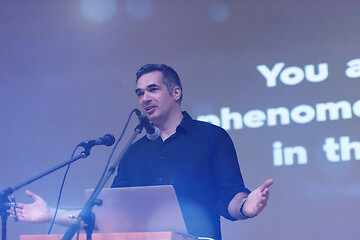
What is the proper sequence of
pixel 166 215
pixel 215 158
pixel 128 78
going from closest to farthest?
pixel 166 215, pixel 215 158, pixel 128 78

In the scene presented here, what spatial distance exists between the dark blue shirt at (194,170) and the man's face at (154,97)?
118mm

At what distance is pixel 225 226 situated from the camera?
13.0 ft

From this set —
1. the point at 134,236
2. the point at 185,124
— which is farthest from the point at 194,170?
the point at 134,236

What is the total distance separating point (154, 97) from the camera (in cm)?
267

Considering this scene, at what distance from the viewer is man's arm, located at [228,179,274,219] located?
1.92 meters

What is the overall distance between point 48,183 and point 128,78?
1.19 metres

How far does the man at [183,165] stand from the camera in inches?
91.4

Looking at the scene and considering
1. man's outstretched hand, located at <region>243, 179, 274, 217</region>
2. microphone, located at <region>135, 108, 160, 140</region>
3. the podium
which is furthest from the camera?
microphone, located at <region>135, 108, 160, 140</region>

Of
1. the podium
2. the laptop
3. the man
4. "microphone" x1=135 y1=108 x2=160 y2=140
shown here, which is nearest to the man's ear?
the man

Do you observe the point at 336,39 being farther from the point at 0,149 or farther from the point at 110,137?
the point at 0,149

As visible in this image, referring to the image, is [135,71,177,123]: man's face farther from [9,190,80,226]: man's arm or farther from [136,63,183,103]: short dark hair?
[9,190,80,226]: man's arm

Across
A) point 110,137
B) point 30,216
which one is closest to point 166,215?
point 110,137

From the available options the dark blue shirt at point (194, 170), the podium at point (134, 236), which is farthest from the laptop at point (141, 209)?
the dark blue shirt at point (194, 170)

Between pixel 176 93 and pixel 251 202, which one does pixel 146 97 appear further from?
pixel 251 202
